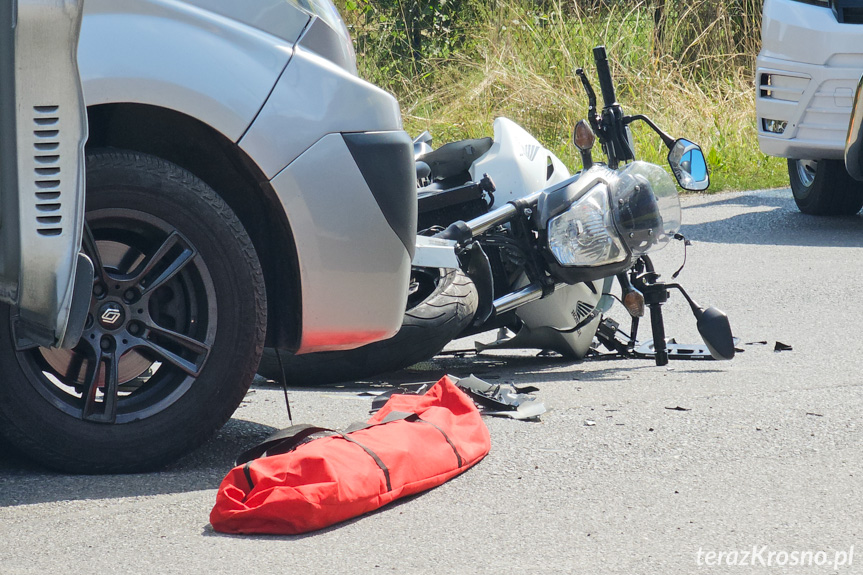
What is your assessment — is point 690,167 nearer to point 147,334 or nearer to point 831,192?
point 147,334

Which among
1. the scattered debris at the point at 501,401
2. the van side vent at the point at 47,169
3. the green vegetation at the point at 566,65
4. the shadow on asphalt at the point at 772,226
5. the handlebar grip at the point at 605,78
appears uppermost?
the van side vent at the point at 47,169

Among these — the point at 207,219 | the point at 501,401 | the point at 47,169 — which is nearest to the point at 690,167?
the point at 501,401

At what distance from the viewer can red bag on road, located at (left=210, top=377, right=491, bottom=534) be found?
9.76ft

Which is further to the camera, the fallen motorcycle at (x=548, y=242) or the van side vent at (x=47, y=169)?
the fallen motorcycle at (x=548, y=242)

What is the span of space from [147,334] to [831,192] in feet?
24.3

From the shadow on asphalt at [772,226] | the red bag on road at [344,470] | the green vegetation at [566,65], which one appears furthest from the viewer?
the green vegetation at [566,65]

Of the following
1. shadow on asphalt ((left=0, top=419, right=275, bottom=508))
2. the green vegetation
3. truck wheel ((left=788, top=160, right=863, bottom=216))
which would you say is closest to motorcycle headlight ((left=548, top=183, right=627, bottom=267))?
shadow on asphalt ((left=0, top=419, right=275, bottom=508))

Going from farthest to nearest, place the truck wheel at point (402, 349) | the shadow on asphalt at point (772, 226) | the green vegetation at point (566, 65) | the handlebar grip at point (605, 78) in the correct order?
the green vegetation at point (566, 65) < the shadow on asphalt at point (772, 226) < the handlebar grip at point (605, 78) < the truck wheel at point (402, 349)

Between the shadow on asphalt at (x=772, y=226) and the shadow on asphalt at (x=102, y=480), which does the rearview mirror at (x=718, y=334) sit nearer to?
the shadow on asphalt at (x=102, y=480)

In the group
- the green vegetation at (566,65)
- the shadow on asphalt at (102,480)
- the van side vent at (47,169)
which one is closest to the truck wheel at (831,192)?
the green vegetation at (566,65)

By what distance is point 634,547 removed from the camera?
2.90 metres

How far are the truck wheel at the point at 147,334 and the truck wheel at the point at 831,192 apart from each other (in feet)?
23.5

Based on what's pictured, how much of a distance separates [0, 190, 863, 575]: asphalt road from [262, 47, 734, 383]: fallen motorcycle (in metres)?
0.22

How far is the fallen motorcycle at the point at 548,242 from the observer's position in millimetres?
4891
